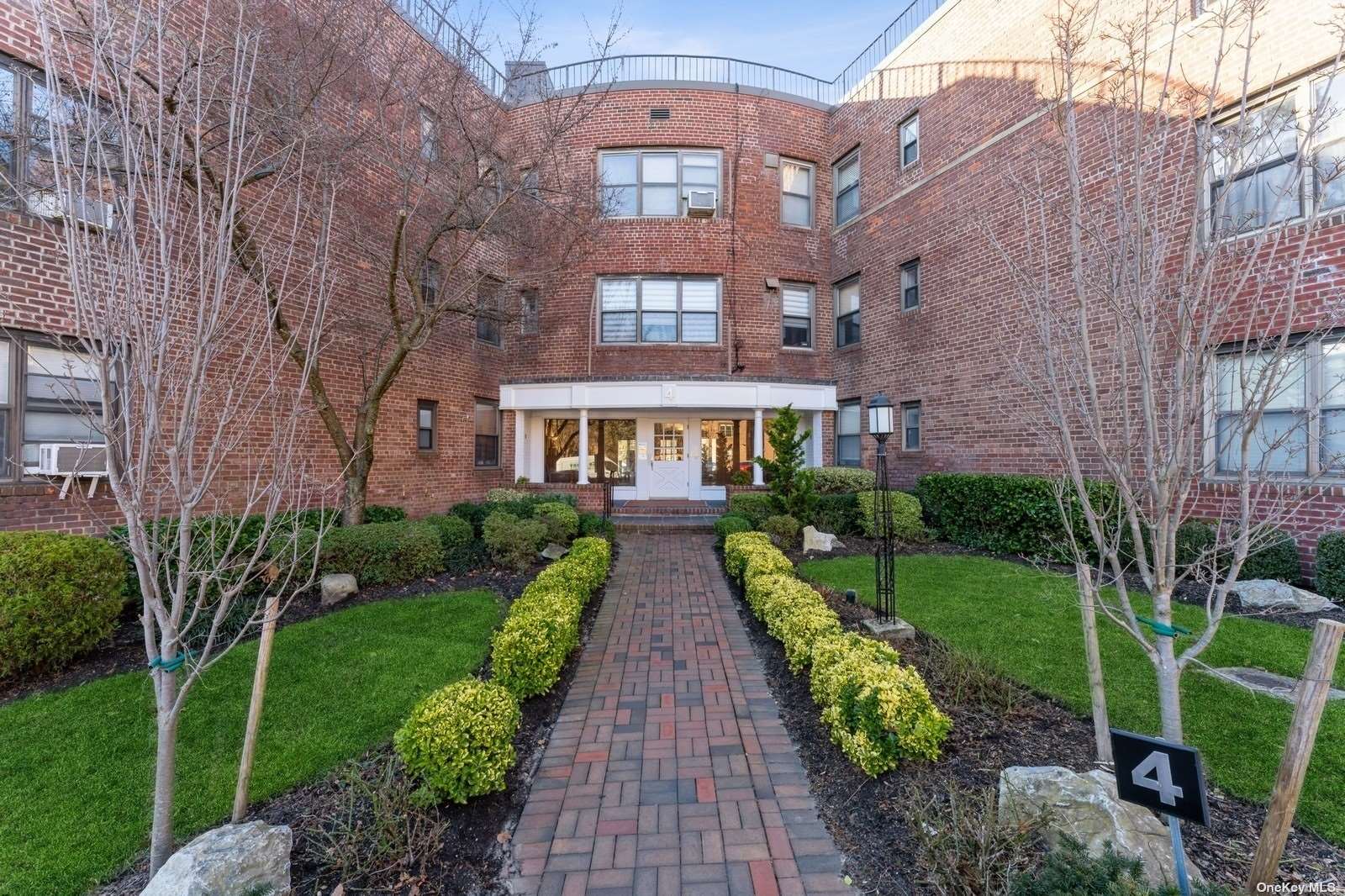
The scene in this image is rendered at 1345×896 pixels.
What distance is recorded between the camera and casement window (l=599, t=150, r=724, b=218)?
13.3m

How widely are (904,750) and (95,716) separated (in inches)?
197

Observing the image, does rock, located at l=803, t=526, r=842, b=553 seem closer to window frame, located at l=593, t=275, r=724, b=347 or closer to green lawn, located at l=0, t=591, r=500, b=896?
green lawn, located at l=0, t=591, r=500, b=896

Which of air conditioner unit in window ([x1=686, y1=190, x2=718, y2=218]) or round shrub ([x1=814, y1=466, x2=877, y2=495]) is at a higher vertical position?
air conditioner unit in window ([x1=686, y1=190, x2=718, y2=218])

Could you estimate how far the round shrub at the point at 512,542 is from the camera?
7.64 metres

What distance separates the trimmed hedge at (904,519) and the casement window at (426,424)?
8.36 metres

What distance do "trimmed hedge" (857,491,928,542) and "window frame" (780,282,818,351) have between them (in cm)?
493

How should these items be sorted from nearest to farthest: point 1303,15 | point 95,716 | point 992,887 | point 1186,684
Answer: point 992,887 → point 95,716 → point 1186,684 → point 1303,15

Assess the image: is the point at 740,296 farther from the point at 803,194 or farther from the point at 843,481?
the point at 843,481

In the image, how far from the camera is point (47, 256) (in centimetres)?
595

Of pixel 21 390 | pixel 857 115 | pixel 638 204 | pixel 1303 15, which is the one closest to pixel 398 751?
pixel 21 390

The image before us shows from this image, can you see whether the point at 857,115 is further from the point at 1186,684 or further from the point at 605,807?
the point at 605,807

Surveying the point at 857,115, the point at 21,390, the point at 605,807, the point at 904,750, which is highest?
the point at 857,115

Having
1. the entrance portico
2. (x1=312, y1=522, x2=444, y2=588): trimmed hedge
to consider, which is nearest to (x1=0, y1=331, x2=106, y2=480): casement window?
(x1=312, y1=522, x2=444, y2=588): trimmed hedge

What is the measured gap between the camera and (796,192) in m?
13.8
